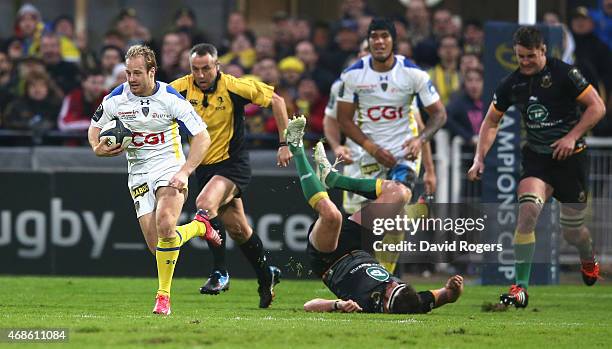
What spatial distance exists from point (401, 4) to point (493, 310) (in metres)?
10.9

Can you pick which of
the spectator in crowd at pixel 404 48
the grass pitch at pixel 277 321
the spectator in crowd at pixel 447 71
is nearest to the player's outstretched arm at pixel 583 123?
the grass pitch at pixel 277 321

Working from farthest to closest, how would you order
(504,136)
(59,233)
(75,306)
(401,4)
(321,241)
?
(401,4) < (59,233) < (504,136) < (75,306) < (321,241)

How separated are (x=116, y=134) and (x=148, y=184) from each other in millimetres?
598

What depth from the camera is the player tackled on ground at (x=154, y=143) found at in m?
10.9

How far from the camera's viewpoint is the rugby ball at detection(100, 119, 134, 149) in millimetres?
10781

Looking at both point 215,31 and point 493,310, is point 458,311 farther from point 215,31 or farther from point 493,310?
point 215,31

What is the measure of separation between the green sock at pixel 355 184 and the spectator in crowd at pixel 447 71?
610 centimetres

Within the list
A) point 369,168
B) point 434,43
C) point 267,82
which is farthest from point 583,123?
point 434,43

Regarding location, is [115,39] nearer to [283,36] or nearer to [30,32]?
[30,32]

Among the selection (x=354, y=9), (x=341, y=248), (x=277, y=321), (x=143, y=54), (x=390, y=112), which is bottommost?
(x=277, y=321)

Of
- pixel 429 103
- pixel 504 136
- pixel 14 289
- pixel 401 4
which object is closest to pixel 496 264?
pixel 504 136

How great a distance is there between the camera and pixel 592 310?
41.2ft

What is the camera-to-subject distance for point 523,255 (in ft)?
41.1

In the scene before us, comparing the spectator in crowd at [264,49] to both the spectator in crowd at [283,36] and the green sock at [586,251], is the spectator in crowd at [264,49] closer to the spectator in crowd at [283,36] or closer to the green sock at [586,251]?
the spectator in crowd at [283,36]
